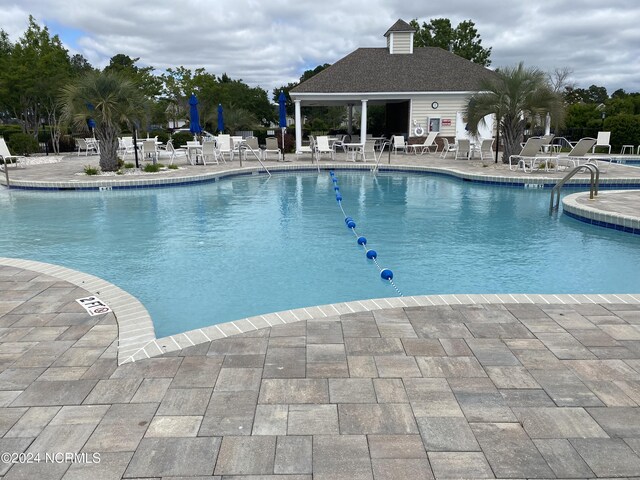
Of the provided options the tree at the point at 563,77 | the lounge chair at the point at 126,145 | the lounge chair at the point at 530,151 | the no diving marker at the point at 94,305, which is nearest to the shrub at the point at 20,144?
the lounge chair at the point at 126,145

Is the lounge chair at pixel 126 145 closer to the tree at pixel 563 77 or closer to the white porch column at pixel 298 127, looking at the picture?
the white porch column at pixel 298 127

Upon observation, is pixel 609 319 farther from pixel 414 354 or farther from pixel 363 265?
pixel 363 265

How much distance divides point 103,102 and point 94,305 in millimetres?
10785

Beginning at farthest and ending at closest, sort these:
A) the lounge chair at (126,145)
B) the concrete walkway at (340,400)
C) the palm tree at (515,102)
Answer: the lounge chair at (126,145)
the palm tree at (515,102)
the concrete walkway at (340,400)

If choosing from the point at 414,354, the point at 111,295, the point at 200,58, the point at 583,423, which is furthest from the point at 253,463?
the point at 200,58

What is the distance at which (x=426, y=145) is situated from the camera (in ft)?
67.6

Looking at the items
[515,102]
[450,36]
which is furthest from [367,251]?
[450,36]

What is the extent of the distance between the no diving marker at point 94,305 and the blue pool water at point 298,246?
0.55 m

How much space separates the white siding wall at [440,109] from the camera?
844 inches

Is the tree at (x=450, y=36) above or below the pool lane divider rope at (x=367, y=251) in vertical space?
above

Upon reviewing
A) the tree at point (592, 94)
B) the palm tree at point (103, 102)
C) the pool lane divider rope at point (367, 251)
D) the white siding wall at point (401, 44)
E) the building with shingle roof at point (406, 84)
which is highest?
the tree at point (592, 94)

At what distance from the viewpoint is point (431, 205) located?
1052 centimetres

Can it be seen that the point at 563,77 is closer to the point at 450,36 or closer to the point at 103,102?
the point at 450,36

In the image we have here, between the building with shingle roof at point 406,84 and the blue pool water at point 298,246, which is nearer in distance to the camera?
the blue pool water at point 298,246
